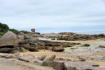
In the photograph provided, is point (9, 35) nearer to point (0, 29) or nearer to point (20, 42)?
point (20, 42)

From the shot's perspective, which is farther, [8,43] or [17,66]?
[8,43]

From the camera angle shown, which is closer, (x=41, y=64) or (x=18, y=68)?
(x=18, y=68)

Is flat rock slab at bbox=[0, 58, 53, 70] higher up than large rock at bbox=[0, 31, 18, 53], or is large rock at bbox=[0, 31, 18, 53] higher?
large rock at bbox=[0, 31, 18, 53]

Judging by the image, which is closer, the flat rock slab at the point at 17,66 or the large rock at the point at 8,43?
the flat rock slab at the point at 17,66

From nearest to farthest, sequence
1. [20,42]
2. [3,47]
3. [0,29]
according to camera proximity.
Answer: [3,47]
[20,42]
[0,29]

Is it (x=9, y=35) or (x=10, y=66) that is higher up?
(x=9, y=35)

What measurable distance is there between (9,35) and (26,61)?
612 centimetres

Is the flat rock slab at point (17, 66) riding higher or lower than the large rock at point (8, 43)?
lower

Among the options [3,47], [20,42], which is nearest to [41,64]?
[3,47]

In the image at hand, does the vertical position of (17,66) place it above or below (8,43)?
below

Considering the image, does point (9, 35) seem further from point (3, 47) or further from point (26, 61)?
point (26, 61)

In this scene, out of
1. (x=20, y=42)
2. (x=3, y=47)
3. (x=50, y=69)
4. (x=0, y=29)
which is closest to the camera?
(x=50, y=69)

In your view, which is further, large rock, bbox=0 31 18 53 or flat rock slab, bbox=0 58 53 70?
large rock, bbox=0 31 18 53

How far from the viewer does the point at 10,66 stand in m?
7.71
